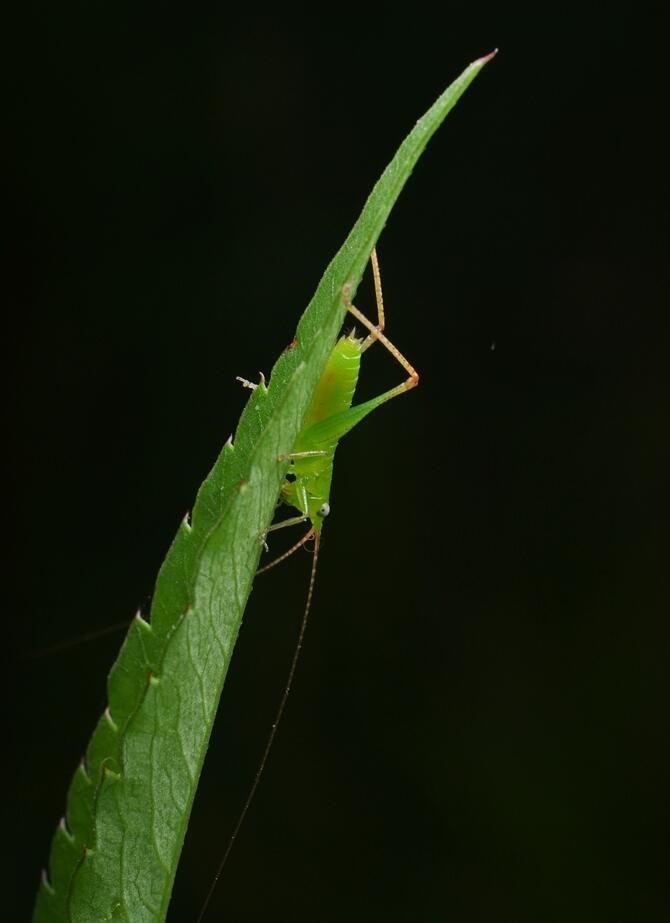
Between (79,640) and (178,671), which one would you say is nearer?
(178,671)

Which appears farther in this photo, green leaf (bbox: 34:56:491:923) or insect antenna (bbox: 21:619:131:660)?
insect antenna (bbox: 21:619:131:660)

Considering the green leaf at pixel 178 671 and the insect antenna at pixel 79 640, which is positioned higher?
the green leaf at pixel 178 671

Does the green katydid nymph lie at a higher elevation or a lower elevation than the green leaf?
lower

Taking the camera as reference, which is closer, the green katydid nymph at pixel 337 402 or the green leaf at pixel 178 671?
the green leaf at pixel 178 671

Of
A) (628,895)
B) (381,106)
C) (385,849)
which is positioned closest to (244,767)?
(385,849)

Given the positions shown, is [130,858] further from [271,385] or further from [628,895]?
[628,895]

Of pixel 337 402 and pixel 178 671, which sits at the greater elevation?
pixel 178 671

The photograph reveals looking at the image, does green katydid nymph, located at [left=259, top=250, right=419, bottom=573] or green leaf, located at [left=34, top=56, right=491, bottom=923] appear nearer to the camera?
green leaf, located at [left=34, top=56, right=491, bottom=923]

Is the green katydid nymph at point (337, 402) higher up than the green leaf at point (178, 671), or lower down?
lower down
